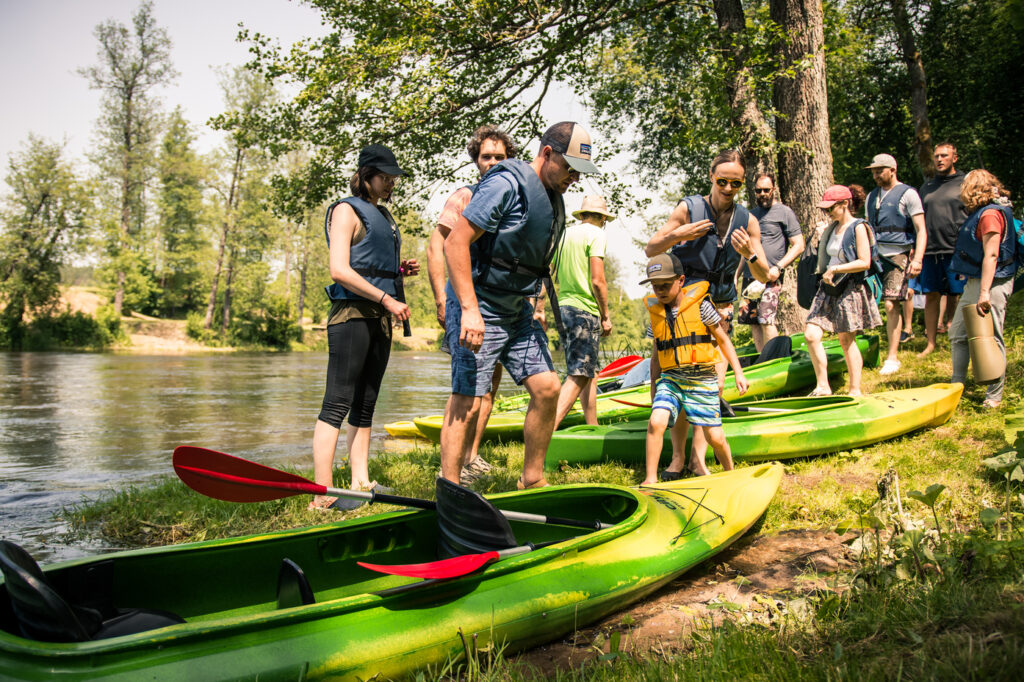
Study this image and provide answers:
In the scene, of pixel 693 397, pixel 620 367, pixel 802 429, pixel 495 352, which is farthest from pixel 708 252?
pixel 620 367

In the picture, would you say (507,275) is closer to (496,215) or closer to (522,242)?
(522,242)

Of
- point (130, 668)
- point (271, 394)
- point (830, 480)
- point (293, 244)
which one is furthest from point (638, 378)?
point (293, 244)

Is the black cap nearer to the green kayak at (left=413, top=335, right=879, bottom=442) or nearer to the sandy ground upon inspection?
the green kayak at (left=413, top=335, right=879, bottom=442)

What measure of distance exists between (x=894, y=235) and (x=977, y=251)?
6.84 feet

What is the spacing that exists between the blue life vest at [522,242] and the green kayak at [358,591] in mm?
1054

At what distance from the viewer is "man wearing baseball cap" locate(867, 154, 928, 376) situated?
675cm

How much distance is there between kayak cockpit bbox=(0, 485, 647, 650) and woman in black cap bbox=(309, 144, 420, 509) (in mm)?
1198

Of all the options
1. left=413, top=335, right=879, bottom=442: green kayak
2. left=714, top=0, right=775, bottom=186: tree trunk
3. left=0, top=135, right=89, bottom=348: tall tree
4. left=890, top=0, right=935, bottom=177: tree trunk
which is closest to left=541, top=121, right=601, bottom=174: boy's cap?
left=413, top=335, right=879, bottom=442: green kayak

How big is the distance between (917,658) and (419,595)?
4.65 ft

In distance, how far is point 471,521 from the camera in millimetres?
2631

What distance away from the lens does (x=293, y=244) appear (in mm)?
42781

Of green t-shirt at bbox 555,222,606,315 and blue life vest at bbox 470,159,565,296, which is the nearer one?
blue life vest at bbox 470,159,565,296

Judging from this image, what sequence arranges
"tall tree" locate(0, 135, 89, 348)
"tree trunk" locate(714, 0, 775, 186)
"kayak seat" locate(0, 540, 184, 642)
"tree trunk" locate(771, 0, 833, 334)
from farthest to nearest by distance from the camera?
"tall tree" locate(0, 135, 89, 348), "tree trunk" locate(714, 0, 775, 186), "tree trunk" locate(771, 0, 833, 334), "kayak seat" locate(0, 540, 184, 642)

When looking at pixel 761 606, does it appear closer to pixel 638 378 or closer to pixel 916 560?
pixel 916 560
